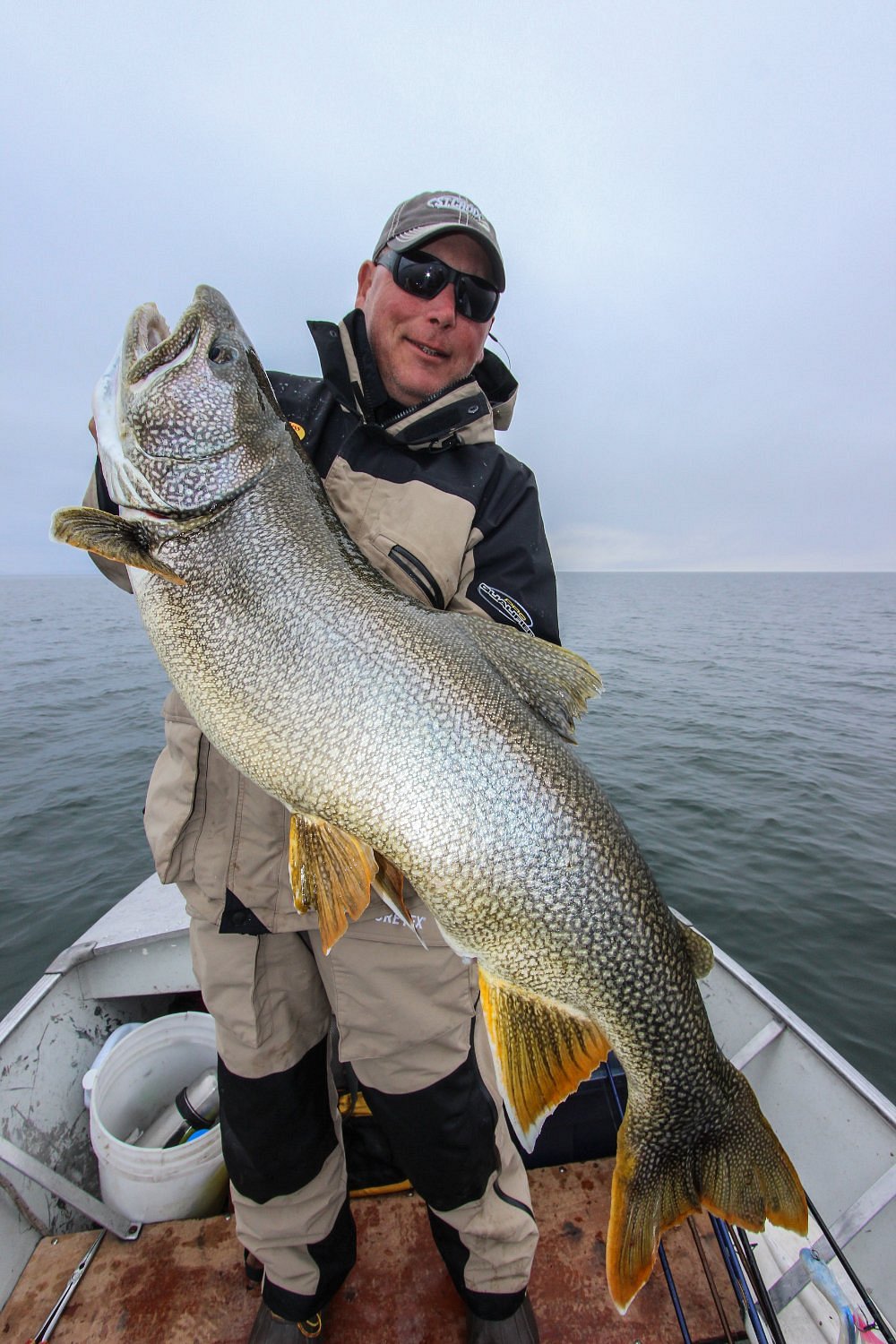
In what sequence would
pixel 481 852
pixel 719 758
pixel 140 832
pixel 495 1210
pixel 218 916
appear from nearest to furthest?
pixel 481 852 < pixel 218 916 < pixel 495 1210 < pixel 140 832 < pixel 719 758

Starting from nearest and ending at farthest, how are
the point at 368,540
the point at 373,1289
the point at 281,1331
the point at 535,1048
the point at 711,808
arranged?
the point at 535,1048 < the point at 368,540 < the point at 281,1331 < the point at 373,1289 < the point at 711,808

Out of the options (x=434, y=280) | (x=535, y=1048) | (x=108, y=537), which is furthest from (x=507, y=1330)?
(x=434, y=280)

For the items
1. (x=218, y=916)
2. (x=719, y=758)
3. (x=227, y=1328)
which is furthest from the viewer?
(x=719, y=758)

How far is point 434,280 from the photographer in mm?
2660

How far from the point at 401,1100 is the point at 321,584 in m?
1.87

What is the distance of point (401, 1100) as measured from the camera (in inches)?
89.2

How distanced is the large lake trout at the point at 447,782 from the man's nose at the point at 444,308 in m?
1.06

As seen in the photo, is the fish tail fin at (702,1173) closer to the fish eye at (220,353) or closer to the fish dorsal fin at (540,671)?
the fish dorsal fin at (540,671)

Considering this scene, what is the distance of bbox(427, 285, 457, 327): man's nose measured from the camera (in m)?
2.64

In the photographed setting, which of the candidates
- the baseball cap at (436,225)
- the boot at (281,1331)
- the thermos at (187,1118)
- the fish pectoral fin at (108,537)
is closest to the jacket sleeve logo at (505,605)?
the fish pectoral fin at (108,537)

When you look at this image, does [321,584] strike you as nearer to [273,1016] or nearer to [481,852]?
[481,852]

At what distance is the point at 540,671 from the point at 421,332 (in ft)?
5.15

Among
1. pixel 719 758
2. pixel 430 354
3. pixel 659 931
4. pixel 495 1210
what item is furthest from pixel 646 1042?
pixel 719 758

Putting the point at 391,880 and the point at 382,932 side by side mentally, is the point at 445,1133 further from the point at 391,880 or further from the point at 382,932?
the point at 391,880
